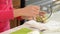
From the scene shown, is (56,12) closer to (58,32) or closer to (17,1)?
(58,32)

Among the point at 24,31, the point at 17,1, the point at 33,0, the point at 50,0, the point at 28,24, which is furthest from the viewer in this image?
the point at 17,1

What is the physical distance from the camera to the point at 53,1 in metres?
1.31

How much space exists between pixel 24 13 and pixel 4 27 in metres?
0.21

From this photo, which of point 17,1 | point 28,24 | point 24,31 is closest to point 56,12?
point 28,24

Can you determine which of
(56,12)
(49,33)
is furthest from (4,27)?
(56,12)

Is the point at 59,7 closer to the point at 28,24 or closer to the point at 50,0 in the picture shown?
the point at 50,0

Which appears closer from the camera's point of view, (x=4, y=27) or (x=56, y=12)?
(x=4, y=27)

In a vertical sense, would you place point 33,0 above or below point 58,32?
above

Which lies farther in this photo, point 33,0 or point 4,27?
point 33,0

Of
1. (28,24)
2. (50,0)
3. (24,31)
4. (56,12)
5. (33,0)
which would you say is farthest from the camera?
(33,0)

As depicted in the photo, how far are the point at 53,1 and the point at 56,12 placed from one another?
0.39 feet

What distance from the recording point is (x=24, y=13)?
876 mm

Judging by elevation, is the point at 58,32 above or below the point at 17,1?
below

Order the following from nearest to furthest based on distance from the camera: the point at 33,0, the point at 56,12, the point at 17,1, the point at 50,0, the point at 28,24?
the point at 28,24 → the point at 56,12 → the point at 50,0 → the point at 33,0 → the point at 17,1
